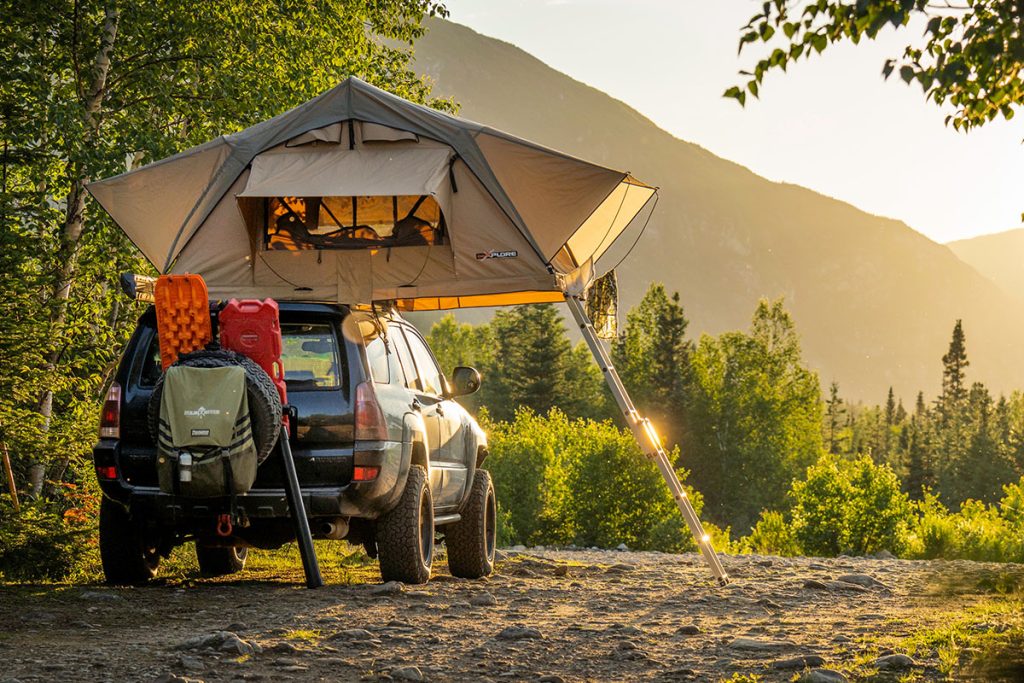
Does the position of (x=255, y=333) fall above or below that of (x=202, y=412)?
above

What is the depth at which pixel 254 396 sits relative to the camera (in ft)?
25.0

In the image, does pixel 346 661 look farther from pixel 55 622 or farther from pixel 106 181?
pixel 106 181

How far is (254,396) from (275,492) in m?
0.83

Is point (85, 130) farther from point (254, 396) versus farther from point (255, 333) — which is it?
point (254, 396)

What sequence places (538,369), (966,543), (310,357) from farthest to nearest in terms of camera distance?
1. (538,369)
2. (966,543)
3. (310,357)

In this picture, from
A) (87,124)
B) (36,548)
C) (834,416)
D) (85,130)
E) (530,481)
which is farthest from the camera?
(834,416)

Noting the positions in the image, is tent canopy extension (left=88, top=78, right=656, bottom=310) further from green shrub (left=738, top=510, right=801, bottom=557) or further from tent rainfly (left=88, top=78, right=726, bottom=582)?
green shrub (left=738, top=510, right=801, bottom=557)

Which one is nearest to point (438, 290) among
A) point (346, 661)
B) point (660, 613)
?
point (660, 613)

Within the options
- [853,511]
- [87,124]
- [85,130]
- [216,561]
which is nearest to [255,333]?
[216,561]

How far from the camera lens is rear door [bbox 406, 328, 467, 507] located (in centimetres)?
988

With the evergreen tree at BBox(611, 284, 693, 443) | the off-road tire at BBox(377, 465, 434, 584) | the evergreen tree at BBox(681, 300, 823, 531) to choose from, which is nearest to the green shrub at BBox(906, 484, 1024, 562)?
the off-road tire at BBox(377, 465, 434, 584)

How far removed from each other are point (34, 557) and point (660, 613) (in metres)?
4.54

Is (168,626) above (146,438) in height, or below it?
below

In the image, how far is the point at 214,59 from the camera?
15.5m
